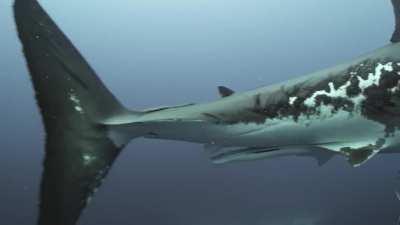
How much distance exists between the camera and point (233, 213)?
27.0m

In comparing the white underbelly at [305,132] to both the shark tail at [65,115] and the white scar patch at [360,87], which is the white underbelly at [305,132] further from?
the shark tail at [65,115]

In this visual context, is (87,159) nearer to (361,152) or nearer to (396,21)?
(361,152)

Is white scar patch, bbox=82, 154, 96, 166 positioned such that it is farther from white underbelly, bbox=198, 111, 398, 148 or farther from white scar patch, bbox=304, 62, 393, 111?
white scar patch, bbox=304, 62, 393, 111

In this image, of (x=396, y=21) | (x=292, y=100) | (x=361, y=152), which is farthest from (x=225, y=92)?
(x=396, y=21)

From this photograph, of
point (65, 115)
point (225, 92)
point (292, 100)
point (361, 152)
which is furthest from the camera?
point (225, 92)

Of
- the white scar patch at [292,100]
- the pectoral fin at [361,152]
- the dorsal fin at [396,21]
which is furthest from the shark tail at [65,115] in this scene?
the dorsal fin at [396,21]

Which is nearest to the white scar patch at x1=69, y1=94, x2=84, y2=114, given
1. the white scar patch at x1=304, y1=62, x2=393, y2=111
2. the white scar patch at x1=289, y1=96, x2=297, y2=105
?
the white scar patch at x1=289, y1=96, x2=297, y2=105

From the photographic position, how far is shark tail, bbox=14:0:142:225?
3730 millimetres

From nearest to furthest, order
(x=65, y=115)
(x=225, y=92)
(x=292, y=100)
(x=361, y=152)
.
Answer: (x=361, y=152) → (x=292, y=100) → (x=65, y=115) → (x=225, y=92)

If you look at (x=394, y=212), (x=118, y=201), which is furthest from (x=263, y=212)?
(x=118, y=201)

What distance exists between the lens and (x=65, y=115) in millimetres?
4012

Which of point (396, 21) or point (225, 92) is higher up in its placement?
point (396, 21)

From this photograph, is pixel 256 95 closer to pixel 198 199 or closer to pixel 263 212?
pixel 263 212

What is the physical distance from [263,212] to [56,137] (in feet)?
83.2
